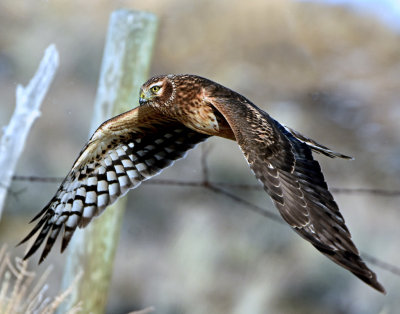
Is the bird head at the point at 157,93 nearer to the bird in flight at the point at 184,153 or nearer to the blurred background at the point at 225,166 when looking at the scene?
the bird in flight at the point at 184,153

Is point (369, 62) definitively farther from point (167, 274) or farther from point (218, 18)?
point (167, 274)

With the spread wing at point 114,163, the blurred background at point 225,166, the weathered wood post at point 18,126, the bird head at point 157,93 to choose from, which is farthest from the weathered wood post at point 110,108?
the blurred background at point 225,166

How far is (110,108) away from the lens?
2.75m

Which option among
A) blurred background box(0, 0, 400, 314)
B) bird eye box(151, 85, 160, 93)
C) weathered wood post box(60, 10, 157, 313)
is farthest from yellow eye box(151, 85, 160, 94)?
blurred background box(0, 0, 400, 314)

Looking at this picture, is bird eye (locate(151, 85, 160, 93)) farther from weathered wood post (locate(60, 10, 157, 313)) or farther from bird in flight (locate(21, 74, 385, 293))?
weathered wood post (locate(60, 10, 157, 313))

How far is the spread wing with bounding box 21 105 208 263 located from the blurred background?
3230 millimetres

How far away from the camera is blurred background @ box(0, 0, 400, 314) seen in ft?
19.1

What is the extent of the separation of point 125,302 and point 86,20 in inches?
109

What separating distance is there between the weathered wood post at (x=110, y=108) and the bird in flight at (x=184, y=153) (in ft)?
1.10

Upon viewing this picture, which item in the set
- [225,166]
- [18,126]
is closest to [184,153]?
[18,126]

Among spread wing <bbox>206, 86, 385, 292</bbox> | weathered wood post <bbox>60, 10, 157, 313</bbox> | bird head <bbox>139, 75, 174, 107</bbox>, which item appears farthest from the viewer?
weathered wood post <bbox>60, 10, 157, 313</bbox>

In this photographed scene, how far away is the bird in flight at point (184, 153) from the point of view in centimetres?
162

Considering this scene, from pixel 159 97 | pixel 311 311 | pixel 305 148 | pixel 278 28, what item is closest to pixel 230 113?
pixel 305 148

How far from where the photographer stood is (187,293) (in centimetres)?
592
